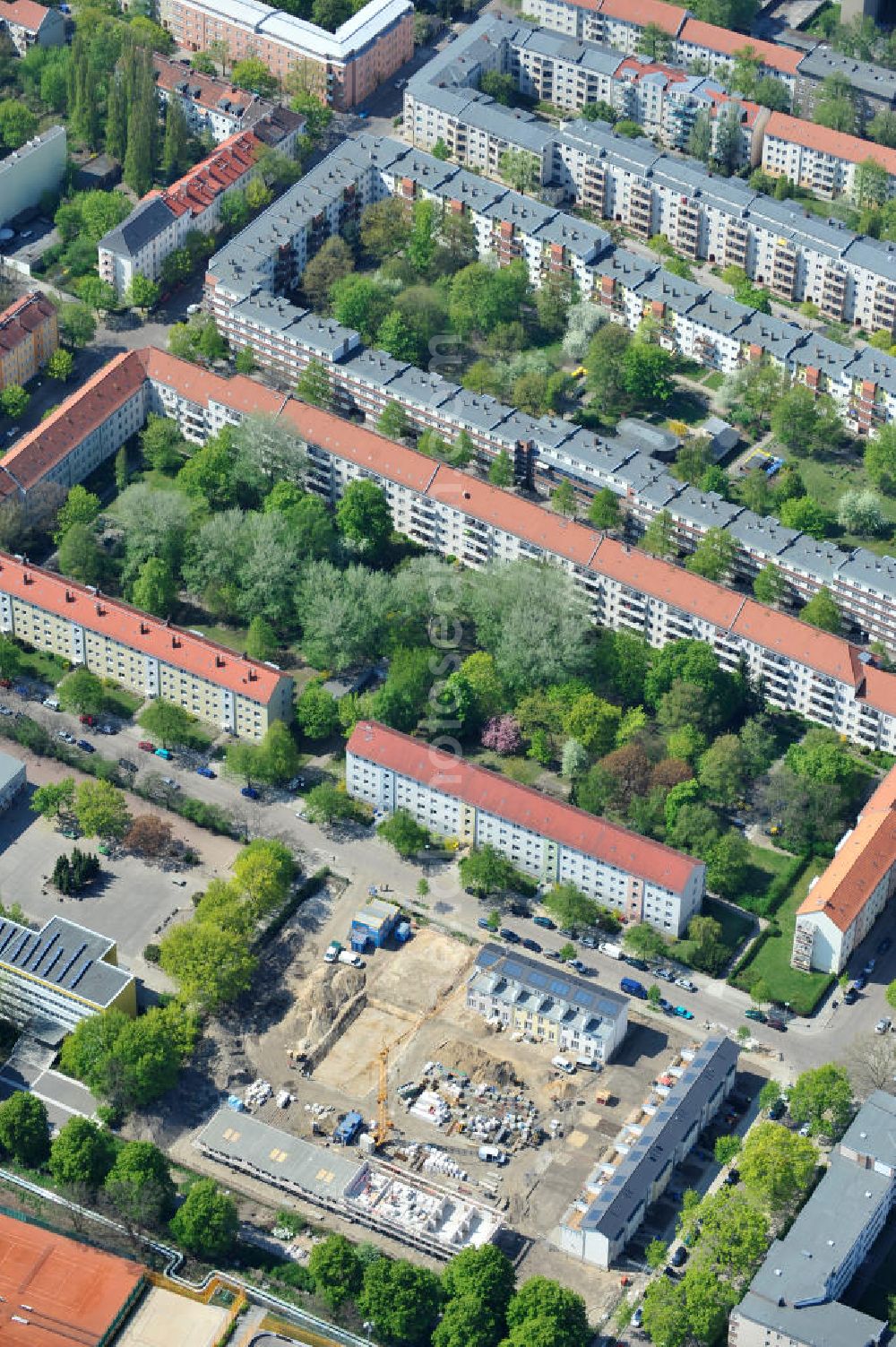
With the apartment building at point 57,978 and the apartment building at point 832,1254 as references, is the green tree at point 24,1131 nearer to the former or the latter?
the apartment building at point 57,978

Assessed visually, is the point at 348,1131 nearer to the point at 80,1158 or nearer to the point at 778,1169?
the point at 80,1158

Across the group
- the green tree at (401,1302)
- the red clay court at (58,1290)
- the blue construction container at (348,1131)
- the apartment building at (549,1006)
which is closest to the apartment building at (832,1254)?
the apartment building at (549,1006)

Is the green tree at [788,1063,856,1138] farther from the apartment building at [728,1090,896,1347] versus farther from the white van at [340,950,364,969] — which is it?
the white van at [340,950,364,969]

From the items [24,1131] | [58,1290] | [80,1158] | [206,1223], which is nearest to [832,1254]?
[206,1223]

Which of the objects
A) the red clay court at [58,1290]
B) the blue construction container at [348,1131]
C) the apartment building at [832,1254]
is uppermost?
the apartment building at [832,1254]

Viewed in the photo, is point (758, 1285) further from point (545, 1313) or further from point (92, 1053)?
point (92, 1053)

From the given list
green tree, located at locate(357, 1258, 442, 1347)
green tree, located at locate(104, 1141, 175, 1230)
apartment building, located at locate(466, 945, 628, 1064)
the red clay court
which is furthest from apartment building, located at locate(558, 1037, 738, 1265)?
the red clay court
